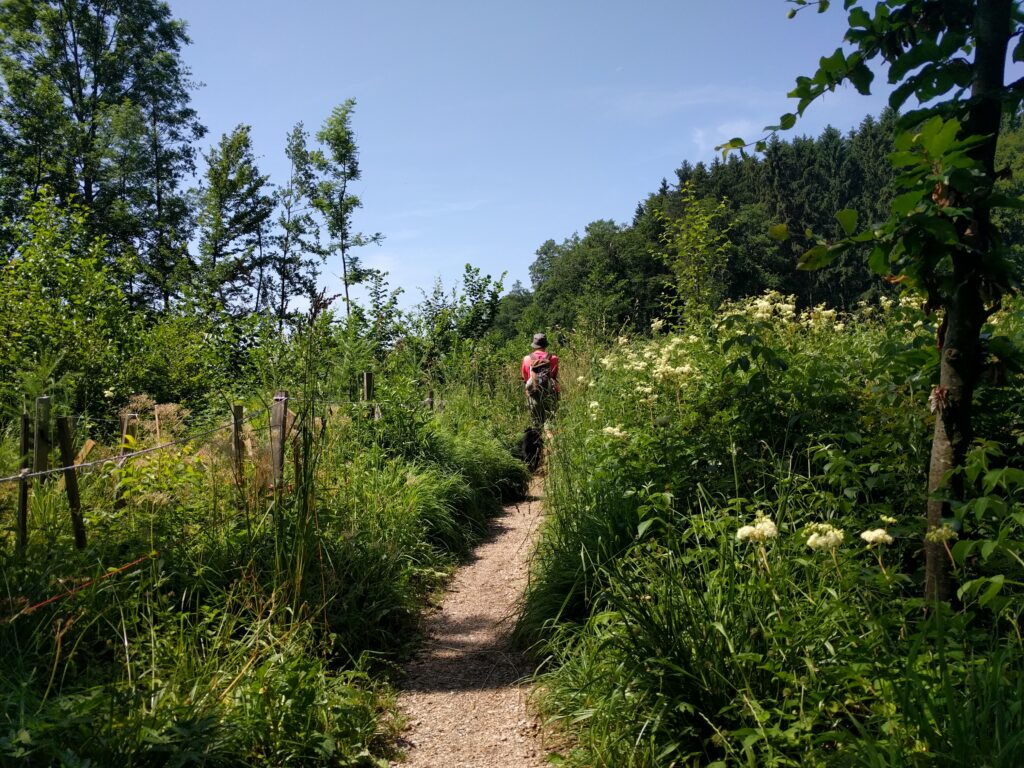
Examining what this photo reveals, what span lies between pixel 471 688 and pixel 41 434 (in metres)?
2.85

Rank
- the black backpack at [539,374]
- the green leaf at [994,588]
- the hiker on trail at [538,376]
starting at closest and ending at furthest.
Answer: the green leaf at [994,588]
the hiker on trail at [538,376]
the black backpack at [539,374]

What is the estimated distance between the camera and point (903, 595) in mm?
2828

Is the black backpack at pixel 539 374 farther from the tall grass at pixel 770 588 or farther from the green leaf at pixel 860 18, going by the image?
the green leaf at pixel 860 18

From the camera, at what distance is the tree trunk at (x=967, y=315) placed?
2109mm

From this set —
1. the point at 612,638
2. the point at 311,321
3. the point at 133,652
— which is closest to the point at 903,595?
the point at 612,638

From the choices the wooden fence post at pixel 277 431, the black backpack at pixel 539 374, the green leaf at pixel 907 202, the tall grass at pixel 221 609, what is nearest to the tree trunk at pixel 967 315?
the green leaf at pixel 907 202

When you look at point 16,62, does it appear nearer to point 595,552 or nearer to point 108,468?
point 108,468

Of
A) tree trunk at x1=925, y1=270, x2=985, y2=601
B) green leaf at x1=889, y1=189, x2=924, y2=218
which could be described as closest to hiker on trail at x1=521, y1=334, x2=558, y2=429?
tree trunk at x1=925, y1=270, x2=985, y2=601

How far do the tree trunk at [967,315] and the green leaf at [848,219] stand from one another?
1.23 ft

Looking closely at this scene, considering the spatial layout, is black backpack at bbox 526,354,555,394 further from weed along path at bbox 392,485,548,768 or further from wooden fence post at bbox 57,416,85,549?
wooden fence post at bbox 57,416,85,549

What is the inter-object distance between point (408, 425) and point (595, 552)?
381 cm

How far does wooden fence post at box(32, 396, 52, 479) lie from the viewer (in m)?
3.74

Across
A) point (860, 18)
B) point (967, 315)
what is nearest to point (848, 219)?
point (967, 315)

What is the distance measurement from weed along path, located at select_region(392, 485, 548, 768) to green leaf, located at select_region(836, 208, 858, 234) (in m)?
2.50
